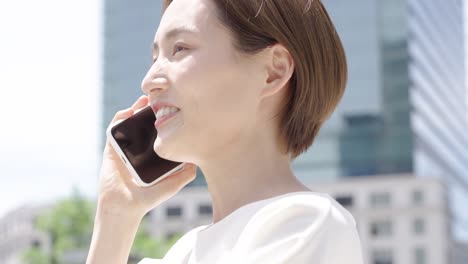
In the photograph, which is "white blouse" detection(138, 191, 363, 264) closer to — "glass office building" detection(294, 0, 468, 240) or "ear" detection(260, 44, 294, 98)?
"ear" detection(260, 44, 294, 98)

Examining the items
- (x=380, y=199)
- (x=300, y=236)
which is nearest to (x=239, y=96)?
(x=300, y=236)

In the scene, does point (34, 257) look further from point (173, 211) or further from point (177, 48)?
point (177, 48)

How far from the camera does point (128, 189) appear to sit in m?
1.29

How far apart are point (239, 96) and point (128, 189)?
0.28m

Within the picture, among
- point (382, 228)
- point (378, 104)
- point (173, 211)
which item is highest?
point (378, 104)

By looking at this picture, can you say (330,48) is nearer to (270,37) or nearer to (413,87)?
(270,37)

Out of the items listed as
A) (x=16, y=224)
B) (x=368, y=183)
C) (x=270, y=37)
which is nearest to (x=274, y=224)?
(x=270, y=37)

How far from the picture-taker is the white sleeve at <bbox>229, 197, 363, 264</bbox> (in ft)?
3.19

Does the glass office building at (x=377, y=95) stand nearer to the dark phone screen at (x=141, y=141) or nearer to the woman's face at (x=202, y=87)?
the dark phone screen at (x=141, y=141)

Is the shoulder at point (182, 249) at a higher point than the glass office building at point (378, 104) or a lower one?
higher

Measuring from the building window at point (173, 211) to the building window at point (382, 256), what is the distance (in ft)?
34.1

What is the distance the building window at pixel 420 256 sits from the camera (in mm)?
36719

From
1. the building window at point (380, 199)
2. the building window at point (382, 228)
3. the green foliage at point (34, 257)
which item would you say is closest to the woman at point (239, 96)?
the green foliage at point (34, 257)

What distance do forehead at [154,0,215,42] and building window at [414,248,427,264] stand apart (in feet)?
122
